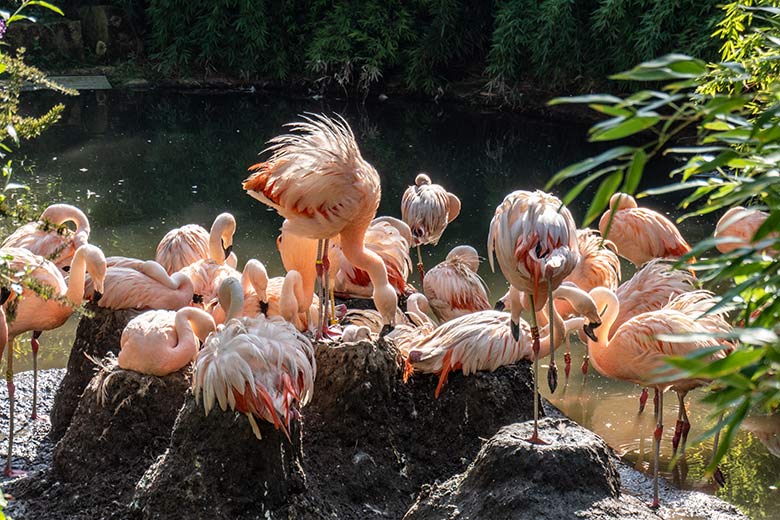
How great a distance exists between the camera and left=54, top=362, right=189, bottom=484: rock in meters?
4.00

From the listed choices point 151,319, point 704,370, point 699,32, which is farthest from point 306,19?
point 704,370

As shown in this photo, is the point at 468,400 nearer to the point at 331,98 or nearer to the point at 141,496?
the point at 141,496

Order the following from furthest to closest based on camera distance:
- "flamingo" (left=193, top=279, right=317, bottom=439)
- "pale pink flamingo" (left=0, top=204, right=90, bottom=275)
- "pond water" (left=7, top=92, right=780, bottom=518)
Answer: "pale pink flamingo" (left=0, top=204, right=90, bottom=275)
"pond water" (left=7, top=92, right=780, bottom=518)
"flamingo" (left=193, top=279, right=317, bottom=439)

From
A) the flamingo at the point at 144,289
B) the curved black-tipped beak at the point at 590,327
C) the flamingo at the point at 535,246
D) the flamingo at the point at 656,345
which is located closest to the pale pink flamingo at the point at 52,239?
the flamingo at the point at 144,289

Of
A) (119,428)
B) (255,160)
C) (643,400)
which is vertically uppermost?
(119,428)

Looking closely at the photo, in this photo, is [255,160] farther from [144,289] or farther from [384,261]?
[144,289]

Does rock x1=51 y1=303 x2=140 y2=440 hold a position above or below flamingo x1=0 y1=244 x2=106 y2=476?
below

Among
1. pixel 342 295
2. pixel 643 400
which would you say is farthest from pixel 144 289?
pixel 643 400

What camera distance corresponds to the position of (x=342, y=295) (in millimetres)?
5930

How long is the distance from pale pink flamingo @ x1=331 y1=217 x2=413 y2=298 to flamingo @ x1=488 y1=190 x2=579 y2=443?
1666 millimetres

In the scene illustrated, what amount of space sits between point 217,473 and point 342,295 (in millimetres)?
2451

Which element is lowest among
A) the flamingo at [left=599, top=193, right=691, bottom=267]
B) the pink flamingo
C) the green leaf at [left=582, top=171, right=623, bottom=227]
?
the pink flamingo

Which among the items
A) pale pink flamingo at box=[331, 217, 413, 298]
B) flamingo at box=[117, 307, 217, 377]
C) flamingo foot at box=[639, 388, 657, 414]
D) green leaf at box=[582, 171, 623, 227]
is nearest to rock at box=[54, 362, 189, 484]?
flamingo at box=[117, 307, 217, 377]

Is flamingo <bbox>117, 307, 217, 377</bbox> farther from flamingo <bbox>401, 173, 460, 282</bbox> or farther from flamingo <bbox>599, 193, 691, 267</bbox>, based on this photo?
flamingo <bbox>599, 193, 691, 267</bbox>
